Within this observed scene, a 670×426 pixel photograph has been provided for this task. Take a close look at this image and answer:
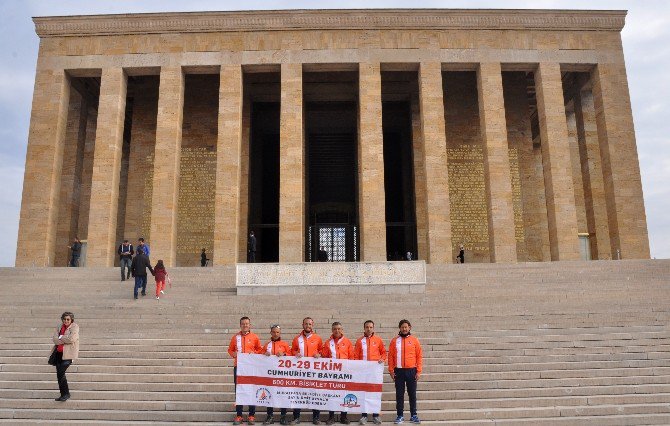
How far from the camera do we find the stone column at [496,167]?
61.8ft

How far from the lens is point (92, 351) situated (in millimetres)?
8328

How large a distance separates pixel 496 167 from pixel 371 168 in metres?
4.47

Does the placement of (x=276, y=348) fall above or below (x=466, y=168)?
below

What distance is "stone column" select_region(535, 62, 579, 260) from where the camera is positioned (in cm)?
1886

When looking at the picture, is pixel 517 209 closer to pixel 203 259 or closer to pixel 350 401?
pixel 203 259

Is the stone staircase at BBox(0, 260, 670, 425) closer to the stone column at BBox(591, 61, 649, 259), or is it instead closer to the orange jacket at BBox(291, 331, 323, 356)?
the orange jacket at BBox(291, 331, 323, 356)

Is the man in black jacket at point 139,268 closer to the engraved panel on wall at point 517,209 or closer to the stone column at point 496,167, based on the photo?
the stone column at point 496,167

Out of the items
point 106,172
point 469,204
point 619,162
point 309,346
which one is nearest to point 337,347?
point 309,346

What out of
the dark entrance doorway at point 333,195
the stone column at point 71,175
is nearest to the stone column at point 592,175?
the dark entrance doorway at point 333,195

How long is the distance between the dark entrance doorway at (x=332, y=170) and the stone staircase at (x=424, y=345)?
1273 centimetres

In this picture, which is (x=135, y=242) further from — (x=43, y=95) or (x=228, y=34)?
(x=228, y=34)

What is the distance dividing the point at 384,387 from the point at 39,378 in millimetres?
4718

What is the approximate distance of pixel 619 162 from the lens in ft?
64.4

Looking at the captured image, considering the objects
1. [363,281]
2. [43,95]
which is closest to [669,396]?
[363,281]
